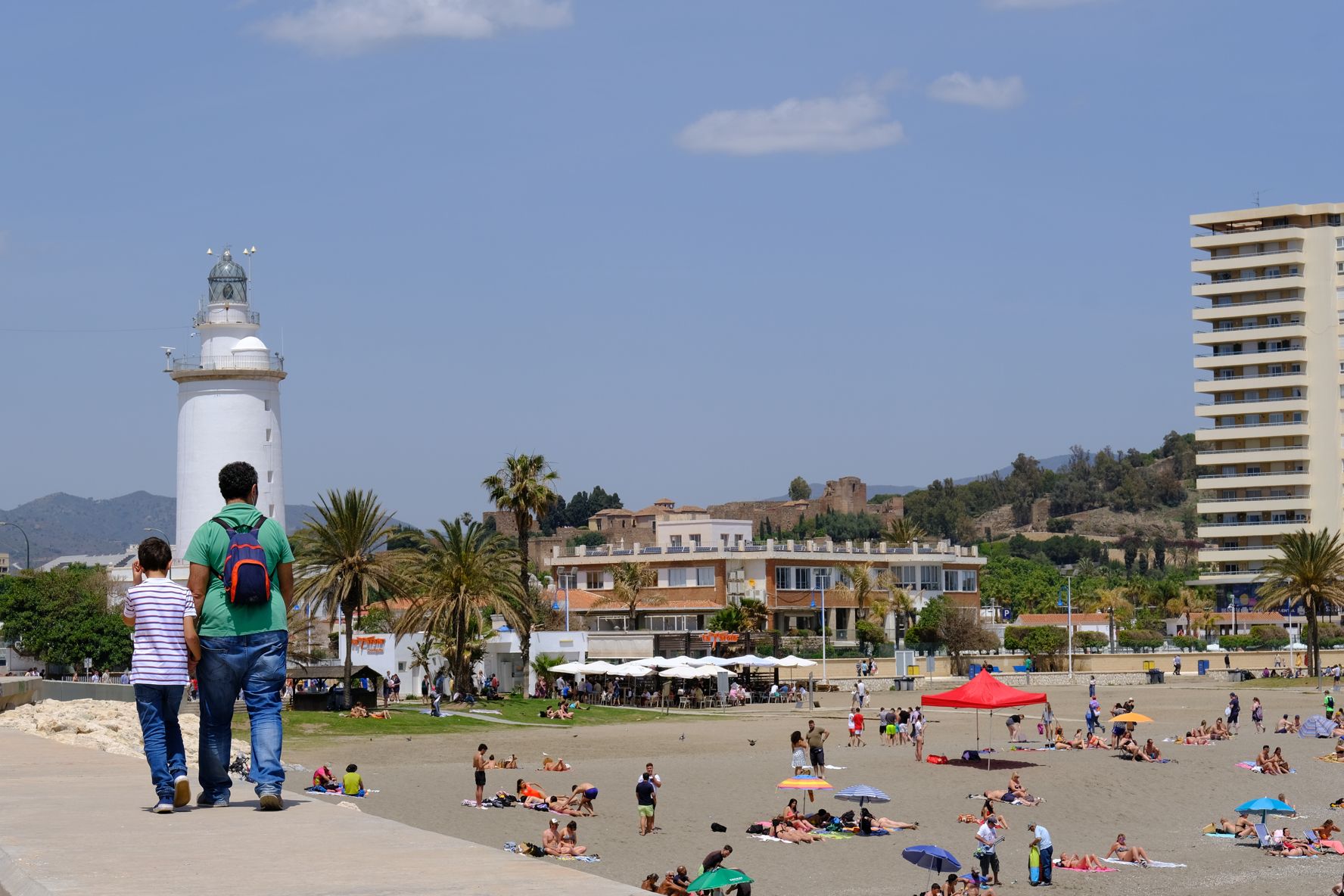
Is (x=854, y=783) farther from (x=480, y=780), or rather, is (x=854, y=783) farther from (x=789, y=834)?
(x=480, y=780)

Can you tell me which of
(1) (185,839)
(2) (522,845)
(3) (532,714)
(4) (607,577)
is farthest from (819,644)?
(1) (185,839)

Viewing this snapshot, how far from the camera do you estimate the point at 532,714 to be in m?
49.1

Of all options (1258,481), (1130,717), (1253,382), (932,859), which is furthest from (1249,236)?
(932,859)

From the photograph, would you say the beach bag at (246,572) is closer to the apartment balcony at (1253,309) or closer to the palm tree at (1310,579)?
the palm tree at (1310,579)

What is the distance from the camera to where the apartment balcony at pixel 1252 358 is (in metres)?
101

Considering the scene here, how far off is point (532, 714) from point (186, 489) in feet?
59.9

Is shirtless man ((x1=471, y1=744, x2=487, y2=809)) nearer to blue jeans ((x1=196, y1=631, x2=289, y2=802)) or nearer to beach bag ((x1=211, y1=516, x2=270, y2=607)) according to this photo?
blue jeans ((x1=196, y1=631, x2=289, y2=802))

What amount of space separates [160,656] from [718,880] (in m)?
10.4

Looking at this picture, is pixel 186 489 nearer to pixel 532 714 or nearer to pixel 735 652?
pixel 532 714

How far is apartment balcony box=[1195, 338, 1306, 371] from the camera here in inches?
3964

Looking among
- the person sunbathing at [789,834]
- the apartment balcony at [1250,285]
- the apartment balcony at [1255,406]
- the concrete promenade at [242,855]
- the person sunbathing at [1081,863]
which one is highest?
the apartment balcony at [1250,285]

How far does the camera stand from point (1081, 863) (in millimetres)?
22250

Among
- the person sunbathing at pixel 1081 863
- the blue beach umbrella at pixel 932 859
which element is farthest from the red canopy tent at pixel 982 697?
the blue beach umbrella at pixel 932 859

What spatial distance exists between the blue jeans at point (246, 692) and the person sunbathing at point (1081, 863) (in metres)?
16.7
